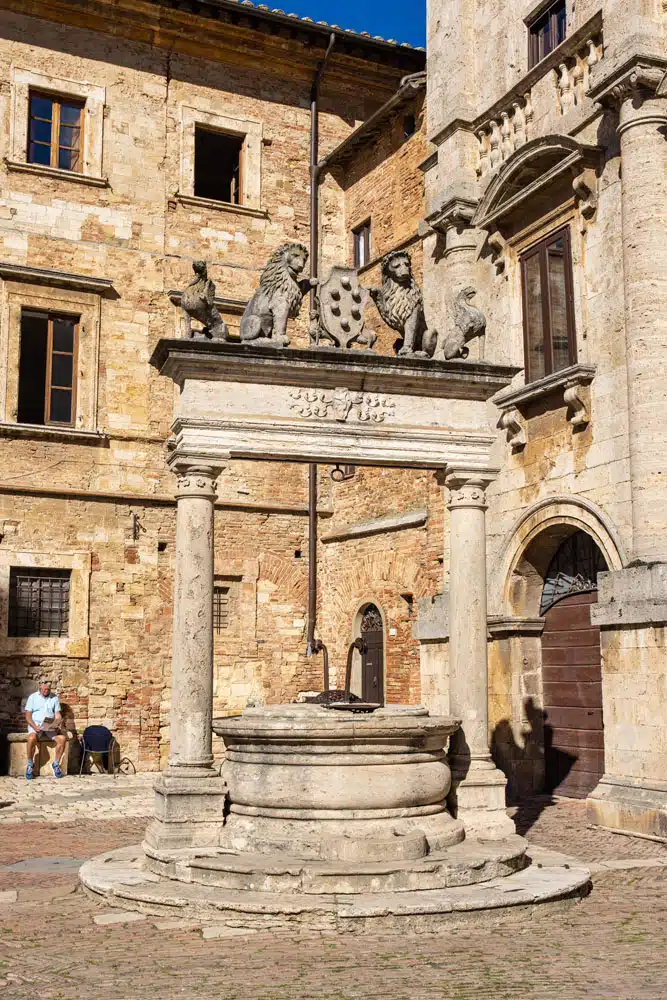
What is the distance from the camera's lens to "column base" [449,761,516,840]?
28.0 feet

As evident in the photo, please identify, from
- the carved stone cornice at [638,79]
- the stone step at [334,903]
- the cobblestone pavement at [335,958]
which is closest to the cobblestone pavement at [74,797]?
the cobblestone pavement at [335,958]

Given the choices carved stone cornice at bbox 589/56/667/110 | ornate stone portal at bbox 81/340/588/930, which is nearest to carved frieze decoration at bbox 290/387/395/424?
ornate stone portal at bbox 81/340/588/930

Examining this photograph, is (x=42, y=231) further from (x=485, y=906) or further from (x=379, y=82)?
(x=485, y=906)

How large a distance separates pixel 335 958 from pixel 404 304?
5157 mm

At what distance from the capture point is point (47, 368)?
17.4 m

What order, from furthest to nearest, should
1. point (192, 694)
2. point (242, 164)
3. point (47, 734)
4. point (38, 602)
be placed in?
point (242, 164), point (38, 602), point (47, 734), point (192, 694)

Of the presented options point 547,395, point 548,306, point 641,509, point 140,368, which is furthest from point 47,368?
point 641,509

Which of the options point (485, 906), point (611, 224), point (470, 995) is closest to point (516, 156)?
point (611, 224)

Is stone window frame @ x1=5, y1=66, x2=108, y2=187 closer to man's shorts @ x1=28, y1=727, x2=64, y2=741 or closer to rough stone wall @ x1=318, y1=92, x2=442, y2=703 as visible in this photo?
rough stone wall @ x1=318, y1=92, x2=442, y2=703

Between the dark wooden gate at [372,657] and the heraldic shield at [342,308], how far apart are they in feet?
29.8

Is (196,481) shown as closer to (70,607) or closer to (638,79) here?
(638,79)

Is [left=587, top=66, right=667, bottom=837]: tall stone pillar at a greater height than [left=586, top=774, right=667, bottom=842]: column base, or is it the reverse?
[left=587, top=66, right=667, bottom=837]: tall stone pillar

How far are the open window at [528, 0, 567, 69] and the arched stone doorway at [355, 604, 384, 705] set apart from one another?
27.3ft

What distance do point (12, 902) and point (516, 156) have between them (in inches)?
393
